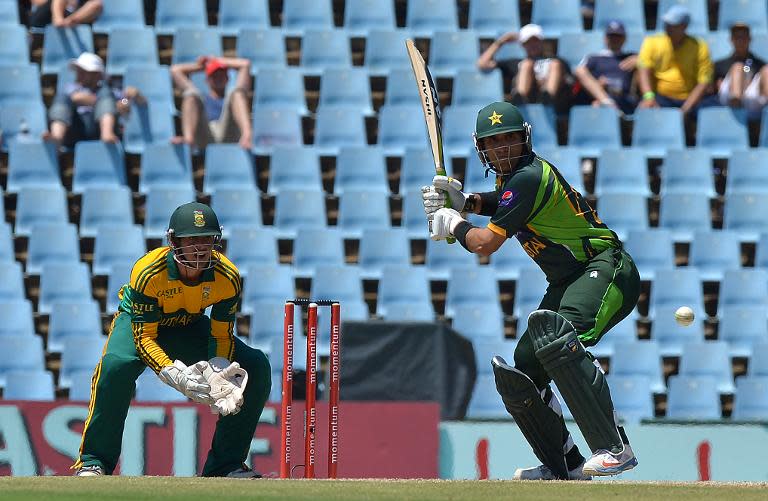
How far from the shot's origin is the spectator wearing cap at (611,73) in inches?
532

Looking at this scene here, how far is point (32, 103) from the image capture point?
1359 cm

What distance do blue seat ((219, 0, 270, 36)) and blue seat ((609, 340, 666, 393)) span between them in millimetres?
4936

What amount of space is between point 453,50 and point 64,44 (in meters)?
3.65

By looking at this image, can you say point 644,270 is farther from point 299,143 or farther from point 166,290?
point 166,290

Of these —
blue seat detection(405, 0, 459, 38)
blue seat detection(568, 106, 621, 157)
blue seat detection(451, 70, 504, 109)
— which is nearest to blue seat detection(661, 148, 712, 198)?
blue seat detection(568, 106, 621, 157)

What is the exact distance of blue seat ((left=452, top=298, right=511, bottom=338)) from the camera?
12.1 meters

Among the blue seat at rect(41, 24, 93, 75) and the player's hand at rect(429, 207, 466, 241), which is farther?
the blue seat at rect(41, 24, 93, 75)

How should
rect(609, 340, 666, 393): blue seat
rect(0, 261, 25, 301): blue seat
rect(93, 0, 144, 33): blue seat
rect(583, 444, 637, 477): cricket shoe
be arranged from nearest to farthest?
rect(583, 444, 637, 477): cricket shoe → rect(609, 340, 666, 393): blue seat → rect(0, 261, 25, 301): blue seat → rect(93, 0, 144, 33): blue seat

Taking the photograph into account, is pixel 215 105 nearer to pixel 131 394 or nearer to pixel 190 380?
pixel 131 394

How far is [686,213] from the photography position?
1292cm

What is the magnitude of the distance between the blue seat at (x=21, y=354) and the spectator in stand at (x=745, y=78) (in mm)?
6458

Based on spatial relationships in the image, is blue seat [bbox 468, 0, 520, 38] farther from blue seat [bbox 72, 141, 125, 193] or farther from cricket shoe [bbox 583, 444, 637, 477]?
cricket shoe [bbox 583, 444, 637, 477]

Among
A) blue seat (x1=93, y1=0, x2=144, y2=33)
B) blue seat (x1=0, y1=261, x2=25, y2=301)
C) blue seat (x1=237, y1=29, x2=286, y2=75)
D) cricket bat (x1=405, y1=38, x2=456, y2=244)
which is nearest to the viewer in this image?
cricket bat (x1=405, y1=38, x2=456, y2=244)

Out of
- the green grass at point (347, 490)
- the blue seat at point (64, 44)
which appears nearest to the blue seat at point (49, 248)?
the blue seat at point (64, 44)
